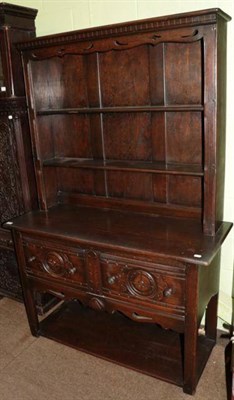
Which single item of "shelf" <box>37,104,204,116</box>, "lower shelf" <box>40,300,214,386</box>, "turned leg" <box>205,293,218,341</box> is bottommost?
"lower shelf" <box>40,300,214,386</box>

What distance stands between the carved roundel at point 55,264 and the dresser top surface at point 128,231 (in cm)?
14

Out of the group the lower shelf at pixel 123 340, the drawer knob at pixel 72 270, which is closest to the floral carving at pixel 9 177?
the drawer knob at pixel 72 270

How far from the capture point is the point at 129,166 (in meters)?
1.99

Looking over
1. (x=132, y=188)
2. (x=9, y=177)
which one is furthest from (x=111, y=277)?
(x=9, y=177)

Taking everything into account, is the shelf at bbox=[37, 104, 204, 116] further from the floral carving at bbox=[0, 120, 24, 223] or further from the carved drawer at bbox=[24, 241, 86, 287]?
the carved drawer at bbox=[24, 241, 86, 287]

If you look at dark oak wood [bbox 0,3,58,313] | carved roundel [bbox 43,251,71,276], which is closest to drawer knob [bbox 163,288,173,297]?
carved roundel [bbox 43,251,71,276]

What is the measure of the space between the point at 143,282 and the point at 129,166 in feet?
2.12

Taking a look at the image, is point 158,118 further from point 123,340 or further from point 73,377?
point 73,377

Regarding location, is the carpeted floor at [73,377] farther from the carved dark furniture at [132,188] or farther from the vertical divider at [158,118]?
the vertical divider at [158,118]

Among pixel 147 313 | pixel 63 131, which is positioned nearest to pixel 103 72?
pixel 63 131

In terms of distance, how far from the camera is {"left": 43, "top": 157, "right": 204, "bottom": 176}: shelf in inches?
72.0

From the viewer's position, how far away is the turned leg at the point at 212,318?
2.08 metres

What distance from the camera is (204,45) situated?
1.54 meters

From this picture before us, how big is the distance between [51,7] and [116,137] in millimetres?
931
